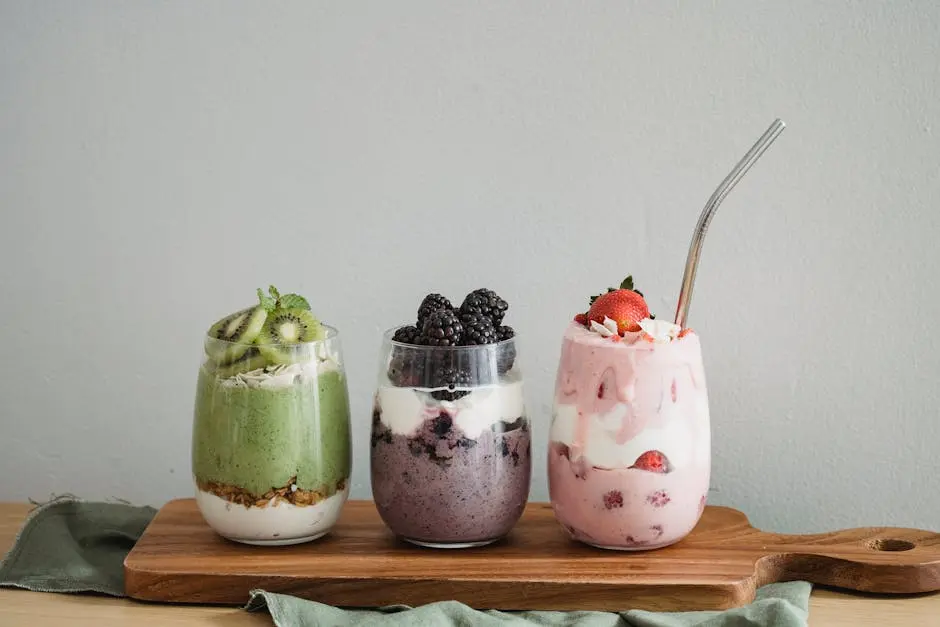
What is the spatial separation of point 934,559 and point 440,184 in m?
0.68

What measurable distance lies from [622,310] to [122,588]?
58 cm

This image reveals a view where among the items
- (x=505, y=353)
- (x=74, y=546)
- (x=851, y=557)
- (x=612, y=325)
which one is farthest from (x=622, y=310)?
(x=74, y=546)

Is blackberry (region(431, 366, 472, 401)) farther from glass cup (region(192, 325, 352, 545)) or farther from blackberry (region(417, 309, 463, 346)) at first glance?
glass cup (region(192, 325, 352, 545))

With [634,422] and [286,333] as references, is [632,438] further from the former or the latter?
[286,333]

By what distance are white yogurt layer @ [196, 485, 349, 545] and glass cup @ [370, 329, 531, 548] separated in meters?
0.07

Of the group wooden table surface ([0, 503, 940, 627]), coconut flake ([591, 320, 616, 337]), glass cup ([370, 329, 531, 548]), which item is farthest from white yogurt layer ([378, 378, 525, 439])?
wooden table surface ([0, 503, 940, 627])

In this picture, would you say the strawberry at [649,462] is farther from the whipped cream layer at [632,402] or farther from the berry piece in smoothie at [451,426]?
the berry piece in smoothie at [451,426]

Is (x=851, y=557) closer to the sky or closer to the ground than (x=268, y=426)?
closer to the ground

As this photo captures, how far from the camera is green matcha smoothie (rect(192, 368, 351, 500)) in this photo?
1122 millimetres

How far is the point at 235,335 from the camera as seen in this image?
44.8 inches

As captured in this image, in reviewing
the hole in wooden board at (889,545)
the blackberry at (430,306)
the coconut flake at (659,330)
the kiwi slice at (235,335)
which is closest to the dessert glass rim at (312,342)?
the kiwi slice at (235,335)

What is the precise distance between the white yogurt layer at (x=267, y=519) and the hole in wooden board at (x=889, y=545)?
571mm

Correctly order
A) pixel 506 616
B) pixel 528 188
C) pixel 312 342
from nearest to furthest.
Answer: pixel 506 616 < pixel 312 342 < pixel 528 188

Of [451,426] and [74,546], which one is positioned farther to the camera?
[74,546]
